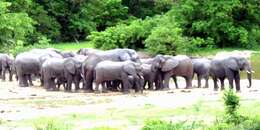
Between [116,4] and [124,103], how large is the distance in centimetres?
4388

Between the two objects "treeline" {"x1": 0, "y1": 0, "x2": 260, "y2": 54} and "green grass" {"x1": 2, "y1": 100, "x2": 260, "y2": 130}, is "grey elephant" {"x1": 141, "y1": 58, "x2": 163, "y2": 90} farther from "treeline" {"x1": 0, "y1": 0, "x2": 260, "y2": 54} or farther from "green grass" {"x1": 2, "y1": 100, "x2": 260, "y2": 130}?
"treeline" {"x1": 0, "y1": 0, "x2": 260, "y2": 54}

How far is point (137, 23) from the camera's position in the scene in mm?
55062

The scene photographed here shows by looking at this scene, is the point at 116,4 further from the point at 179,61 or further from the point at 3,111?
the point at 3,111

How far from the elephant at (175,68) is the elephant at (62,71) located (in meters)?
3.67

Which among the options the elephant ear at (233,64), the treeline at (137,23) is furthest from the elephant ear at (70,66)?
the treeline at (137,23)

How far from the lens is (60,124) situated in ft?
55.5

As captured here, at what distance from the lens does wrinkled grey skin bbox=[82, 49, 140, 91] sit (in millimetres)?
30016

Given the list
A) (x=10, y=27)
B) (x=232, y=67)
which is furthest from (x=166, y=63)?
(x=10, y=27)

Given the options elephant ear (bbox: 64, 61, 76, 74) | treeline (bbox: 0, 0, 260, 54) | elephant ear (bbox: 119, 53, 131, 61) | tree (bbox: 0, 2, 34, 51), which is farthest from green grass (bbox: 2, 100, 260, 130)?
treeline (bbox: 0, 0, 260, 54)

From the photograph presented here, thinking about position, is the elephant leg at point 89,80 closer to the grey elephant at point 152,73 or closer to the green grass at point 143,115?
the grey elephant at point 152,73

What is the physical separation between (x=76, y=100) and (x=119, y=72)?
3552 millimetres

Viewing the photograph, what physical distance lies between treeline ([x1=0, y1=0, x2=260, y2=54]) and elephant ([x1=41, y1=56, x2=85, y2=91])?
16.6 metres

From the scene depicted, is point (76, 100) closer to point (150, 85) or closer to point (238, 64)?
point (150, 85)

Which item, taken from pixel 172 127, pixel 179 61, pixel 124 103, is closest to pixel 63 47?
pixel 179 61
